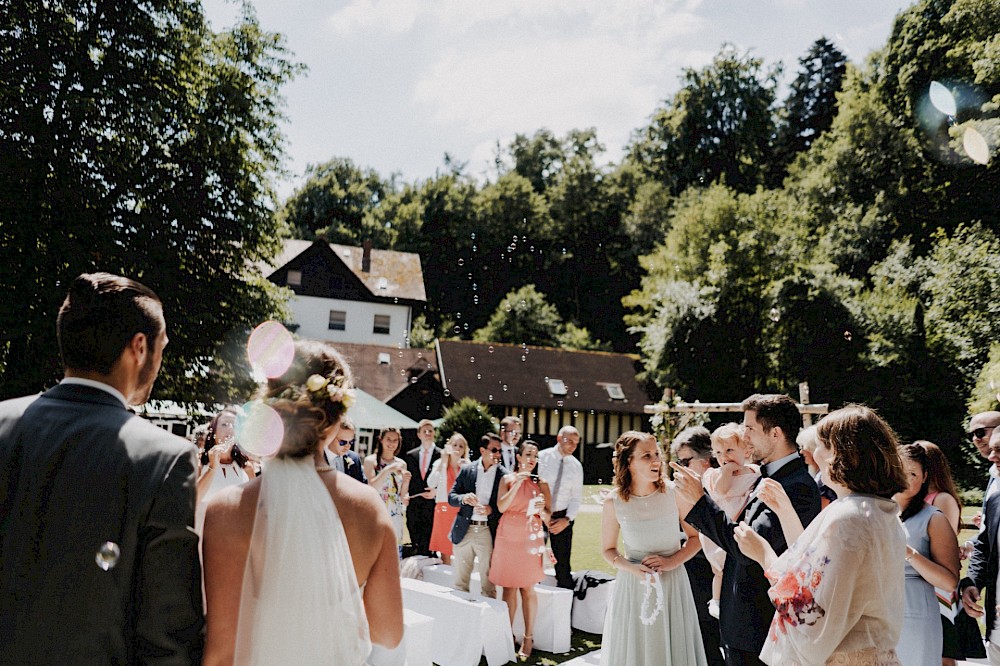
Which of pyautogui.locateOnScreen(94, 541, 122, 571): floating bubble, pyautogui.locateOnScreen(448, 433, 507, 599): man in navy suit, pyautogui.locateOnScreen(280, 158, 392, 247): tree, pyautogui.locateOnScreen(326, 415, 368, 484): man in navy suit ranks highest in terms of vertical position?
pyautogui.locateOnScreen(280, 158, 392, 247): tree

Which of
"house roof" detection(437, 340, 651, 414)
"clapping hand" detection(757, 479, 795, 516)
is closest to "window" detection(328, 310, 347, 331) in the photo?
"house roof" detection(437, 340, 651, 414)

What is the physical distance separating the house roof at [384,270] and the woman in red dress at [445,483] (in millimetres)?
35995

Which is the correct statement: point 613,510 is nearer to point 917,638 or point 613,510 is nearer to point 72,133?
point 917,638

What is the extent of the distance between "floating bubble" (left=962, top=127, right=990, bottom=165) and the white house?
101 ft

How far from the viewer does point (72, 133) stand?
13.9 m

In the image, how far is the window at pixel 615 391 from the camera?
3559 cm

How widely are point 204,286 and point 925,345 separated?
932 inches

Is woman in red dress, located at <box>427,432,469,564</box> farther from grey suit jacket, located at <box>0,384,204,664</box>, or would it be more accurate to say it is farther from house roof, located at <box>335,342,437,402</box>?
house roof, located at <box>335,342,437,402</box>

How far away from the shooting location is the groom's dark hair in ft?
7.00

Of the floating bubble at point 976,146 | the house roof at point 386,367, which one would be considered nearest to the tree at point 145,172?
the house roof at point 386,367

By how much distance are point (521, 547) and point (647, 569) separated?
2.72m

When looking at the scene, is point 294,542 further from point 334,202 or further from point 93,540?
point 334,202

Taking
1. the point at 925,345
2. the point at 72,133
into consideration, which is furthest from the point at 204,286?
the point at 925,345

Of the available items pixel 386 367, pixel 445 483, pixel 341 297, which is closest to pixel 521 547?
pixel 445 483
